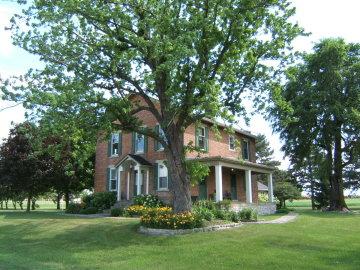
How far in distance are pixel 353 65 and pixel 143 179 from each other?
23126 millimetres

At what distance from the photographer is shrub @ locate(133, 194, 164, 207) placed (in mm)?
26097

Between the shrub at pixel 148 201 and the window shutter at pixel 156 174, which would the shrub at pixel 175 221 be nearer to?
the shrub at pixel 148 201

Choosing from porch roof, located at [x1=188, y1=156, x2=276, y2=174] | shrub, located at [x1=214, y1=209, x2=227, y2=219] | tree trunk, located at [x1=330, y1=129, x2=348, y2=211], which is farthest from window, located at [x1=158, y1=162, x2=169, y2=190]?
tree trunk, located at [x1=330, y1=129, x2=348, y2=211]

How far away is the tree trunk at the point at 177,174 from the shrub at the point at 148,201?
7.96m

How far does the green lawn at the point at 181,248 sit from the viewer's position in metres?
11.2

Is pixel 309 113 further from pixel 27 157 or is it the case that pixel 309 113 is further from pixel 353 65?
pixel 27 157

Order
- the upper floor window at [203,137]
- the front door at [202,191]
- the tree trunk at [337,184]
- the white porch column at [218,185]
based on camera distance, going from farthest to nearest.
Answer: the tree trunk at [337,184] < the upper floor window at [203,137] < the front door at [202,191] < the white porch column at [218,185]

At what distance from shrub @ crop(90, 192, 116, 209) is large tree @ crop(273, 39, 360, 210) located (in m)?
17.2

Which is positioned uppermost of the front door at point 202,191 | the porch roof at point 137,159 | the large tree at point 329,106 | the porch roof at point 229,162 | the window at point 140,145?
the large tree at point 329,106

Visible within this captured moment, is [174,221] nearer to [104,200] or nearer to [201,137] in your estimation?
[104,200]

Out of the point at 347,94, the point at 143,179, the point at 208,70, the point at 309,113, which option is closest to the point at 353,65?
the point at 347,94

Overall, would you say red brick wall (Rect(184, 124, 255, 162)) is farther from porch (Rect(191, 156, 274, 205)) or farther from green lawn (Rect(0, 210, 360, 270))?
green lawn (Rect(0, 210, 360, 270))

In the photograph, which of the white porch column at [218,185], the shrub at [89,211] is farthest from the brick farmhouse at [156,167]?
the shrub at [89,211]

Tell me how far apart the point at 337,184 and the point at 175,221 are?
27743mm
